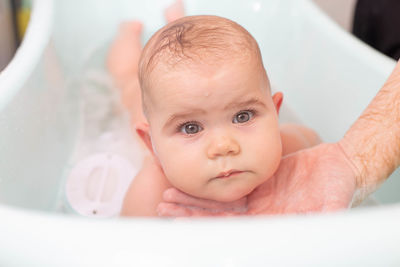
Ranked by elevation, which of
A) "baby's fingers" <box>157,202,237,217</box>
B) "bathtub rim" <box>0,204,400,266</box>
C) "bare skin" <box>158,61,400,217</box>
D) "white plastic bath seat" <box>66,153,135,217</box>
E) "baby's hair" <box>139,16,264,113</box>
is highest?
"baby's hair" <box>139,16,264,113</box>

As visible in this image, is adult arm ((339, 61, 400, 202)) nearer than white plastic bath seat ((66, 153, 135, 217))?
Yes

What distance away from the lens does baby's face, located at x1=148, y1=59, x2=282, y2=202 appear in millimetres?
735

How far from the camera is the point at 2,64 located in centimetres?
190

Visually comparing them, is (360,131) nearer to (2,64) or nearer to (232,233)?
(232,233)

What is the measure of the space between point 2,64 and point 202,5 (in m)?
0.84

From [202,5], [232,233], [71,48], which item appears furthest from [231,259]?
[202,5]

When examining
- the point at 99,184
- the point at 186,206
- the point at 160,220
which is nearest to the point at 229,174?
the point at 186,206

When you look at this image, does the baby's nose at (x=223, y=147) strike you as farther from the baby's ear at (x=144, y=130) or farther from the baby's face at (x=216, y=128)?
the baby's ear at (x=144, y=130)

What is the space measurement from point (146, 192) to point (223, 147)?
318mm

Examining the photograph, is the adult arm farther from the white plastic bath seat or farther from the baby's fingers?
the white plastic bath seat

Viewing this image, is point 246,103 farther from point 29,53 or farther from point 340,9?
point 340,9

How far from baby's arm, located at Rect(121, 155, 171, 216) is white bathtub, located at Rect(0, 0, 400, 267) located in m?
0.22

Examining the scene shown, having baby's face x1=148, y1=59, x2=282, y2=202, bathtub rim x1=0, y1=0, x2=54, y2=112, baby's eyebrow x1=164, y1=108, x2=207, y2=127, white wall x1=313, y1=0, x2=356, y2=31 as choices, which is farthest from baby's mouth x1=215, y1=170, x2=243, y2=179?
white wall x1=313, y1=0, x2=356, y2=31

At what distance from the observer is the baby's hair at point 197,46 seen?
0.75 metres
